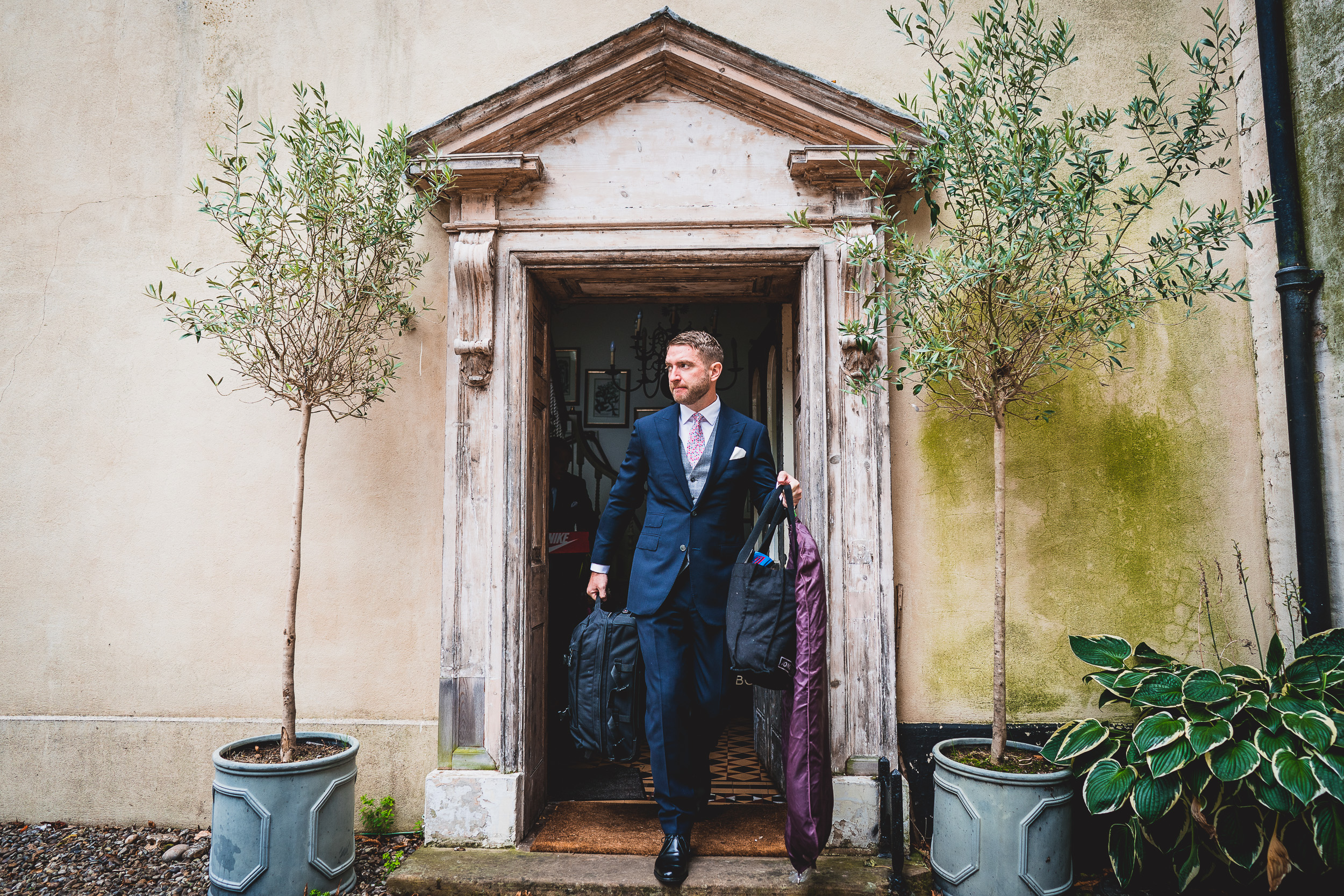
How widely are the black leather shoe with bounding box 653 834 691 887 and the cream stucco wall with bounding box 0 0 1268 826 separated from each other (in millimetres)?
1153

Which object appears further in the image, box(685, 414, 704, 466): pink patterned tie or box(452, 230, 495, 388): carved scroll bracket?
box(452, 230, 495, 388): carved scroll bracket

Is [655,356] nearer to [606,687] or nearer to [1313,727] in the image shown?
[606,687]

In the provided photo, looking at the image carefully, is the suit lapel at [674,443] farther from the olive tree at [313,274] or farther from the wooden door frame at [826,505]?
the olive tree at [313,274]

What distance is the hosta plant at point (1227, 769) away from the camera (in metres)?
2.48

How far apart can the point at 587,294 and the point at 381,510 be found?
1.48m

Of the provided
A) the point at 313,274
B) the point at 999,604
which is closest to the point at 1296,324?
the point at 999,604

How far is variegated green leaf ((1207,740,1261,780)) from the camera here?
250 cm

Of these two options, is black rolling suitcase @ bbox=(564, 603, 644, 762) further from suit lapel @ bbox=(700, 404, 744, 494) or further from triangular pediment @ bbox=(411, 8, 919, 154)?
triangular pediment @ bbox=(411, 8, 919, 154)

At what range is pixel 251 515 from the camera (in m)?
3.68

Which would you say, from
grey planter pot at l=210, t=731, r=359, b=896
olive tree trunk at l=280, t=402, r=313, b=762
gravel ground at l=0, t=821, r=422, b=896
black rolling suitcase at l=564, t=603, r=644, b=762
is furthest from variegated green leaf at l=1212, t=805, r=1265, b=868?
olive tree trunk at l=280, t=402, r=313, b=762

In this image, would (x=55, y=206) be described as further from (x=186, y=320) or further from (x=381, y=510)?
(x=381, y=510)

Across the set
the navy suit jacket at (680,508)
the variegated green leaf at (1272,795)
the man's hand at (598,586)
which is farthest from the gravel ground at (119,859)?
the variegated green leaf at (1272,795)

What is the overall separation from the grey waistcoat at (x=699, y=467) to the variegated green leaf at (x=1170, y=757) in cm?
185

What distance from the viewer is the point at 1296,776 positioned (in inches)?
96.3
